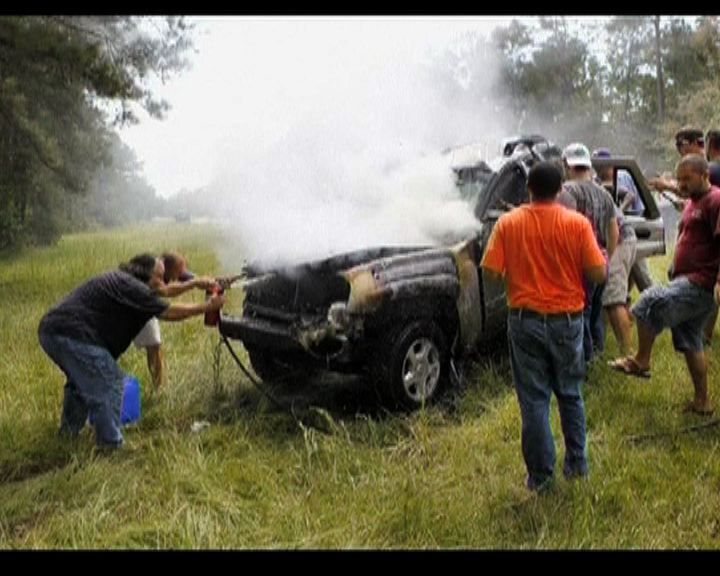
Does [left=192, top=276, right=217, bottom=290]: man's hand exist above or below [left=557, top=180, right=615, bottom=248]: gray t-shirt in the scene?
below

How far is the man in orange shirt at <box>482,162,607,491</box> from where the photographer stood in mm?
3498

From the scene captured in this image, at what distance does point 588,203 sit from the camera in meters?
4.91

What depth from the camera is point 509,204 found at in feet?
18.6

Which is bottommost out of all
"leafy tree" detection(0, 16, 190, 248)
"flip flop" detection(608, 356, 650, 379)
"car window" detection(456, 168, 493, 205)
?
"flip flop" detection(608, 356, 650, 379)

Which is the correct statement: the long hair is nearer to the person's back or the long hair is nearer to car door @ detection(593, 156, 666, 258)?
the person's back

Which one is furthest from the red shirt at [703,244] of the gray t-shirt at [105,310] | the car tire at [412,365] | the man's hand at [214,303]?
the gray t-shirt at [105,310]

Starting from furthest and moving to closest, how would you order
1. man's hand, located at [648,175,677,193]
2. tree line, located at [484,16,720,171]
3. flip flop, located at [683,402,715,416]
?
tree line, located at [484,16,720,171], man's hand, located at [648,175,677,193], flip flop, located at [683,402,715,416]

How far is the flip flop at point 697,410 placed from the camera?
439 centimetres

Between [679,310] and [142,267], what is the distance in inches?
143

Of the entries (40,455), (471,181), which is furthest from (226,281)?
(471,181)

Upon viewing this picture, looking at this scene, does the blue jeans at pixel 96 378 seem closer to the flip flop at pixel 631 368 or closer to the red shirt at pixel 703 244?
the flip flop at pixel 631 368

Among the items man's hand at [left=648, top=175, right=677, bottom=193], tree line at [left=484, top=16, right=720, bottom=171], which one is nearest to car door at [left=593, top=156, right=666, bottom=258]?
man's hand at [left=648, top=175, right=677, bottom=193]

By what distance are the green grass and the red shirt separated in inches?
35.3
